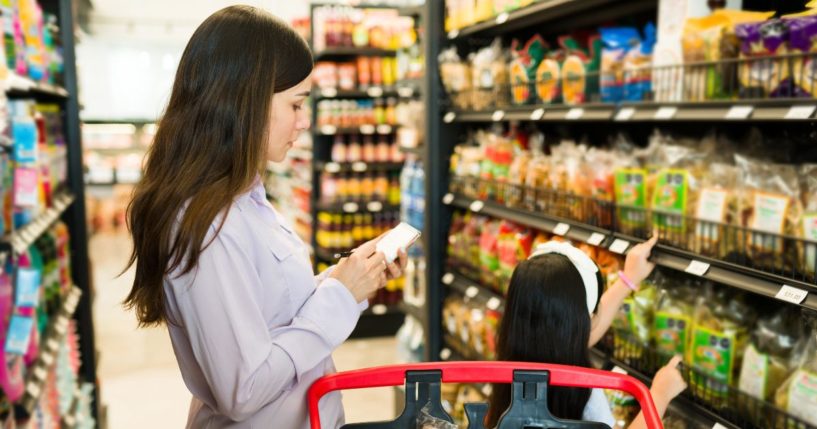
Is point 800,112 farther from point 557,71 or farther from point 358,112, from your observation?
point 358,112

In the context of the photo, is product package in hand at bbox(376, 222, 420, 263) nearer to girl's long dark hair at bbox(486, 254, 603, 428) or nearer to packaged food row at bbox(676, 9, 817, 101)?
girl's long dark hair at bbox(486, 254, 603, 428)

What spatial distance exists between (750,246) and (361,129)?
4.82 metres

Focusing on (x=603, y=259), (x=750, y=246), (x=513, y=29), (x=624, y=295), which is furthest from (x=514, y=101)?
(x=750, y=246)

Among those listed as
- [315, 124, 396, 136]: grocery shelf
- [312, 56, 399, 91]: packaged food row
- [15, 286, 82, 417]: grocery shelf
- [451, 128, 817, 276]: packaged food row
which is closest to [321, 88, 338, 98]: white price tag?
[312, 56, 399, 91]: packaged food row

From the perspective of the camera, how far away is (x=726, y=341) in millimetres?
2023

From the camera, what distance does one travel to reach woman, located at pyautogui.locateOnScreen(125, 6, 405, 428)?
1.36m

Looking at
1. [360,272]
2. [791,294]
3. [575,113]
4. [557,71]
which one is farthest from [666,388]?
[557,71]

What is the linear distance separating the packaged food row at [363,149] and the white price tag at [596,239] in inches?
161

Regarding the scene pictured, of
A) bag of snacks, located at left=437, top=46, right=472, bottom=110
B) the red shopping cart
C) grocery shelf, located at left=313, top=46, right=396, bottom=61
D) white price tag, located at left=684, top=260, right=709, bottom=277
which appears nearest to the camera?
the red shopping cart

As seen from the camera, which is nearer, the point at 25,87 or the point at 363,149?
the point at 25,87

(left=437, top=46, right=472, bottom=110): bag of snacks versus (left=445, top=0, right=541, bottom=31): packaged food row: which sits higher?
(left=445, top=0, right=541, bottom=31): packaged food row

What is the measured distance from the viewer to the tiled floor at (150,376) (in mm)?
4492

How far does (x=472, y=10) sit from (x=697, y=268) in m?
1.90

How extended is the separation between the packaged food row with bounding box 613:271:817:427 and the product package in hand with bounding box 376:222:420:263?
932 millimetres
